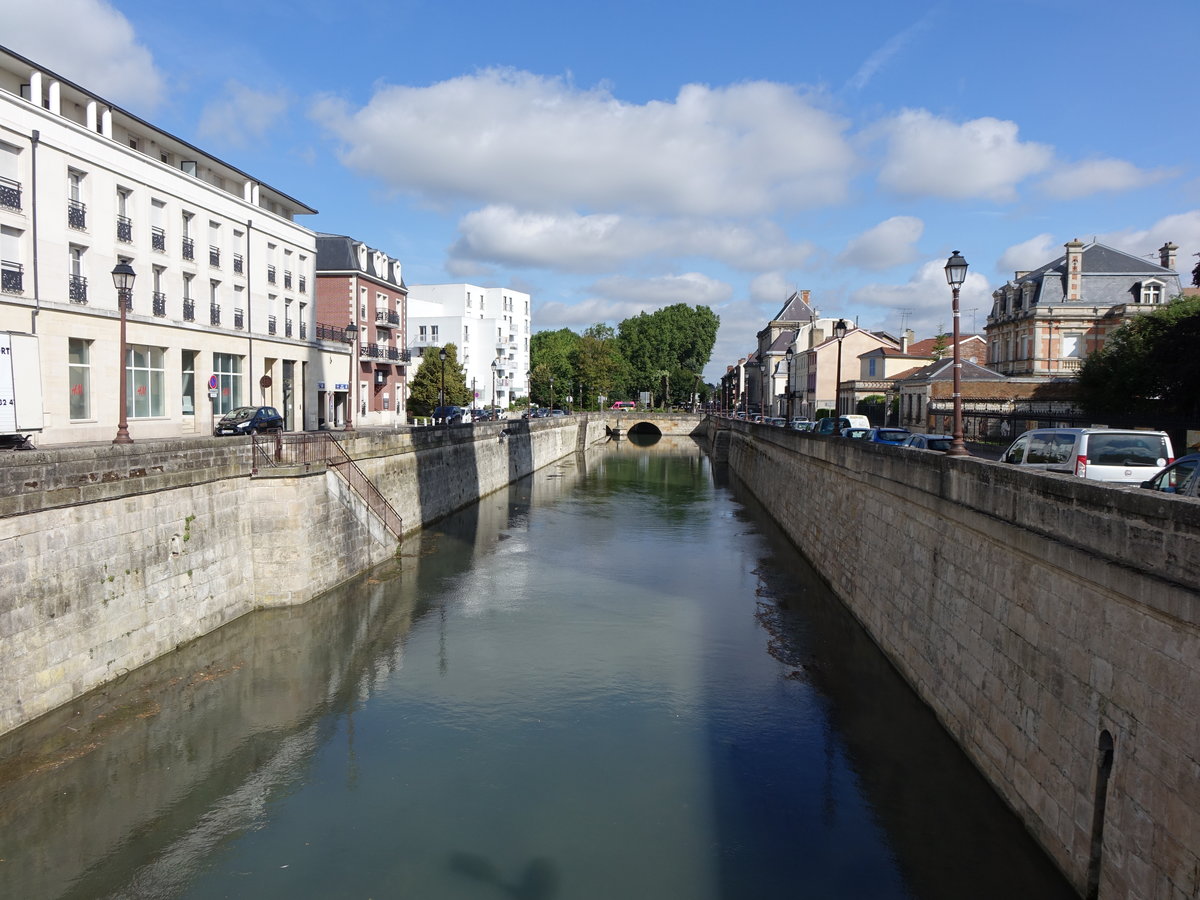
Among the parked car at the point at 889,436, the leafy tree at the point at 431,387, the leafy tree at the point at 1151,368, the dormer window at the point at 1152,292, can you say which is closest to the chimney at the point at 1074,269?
the dormer window at the point at 1152,292

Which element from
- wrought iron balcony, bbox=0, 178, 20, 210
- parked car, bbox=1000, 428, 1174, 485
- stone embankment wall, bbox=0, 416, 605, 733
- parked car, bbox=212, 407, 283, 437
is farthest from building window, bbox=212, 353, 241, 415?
parked car, bbox=1000, 428, 1174, 485

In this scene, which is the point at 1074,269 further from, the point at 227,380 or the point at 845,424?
the point at 227,380

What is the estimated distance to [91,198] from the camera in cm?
2561

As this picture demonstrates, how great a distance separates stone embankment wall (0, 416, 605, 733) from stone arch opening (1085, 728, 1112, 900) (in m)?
12.8

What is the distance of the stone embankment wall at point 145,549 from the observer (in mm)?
11453

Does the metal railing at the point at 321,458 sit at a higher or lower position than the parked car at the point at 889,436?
lower

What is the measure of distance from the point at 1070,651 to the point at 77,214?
28.0 metres

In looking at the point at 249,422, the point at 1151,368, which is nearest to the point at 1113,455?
the point at 1151,368

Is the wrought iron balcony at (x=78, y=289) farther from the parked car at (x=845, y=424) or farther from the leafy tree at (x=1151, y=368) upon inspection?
the leafy tree at (x=1151, y=368)

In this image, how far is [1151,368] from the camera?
3048 centimetres

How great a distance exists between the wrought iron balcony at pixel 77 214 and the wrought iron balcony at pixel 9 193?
192 centimetres

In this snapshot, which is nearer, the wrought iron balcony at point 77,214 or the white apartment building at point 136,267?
the white apartment building at point 136,267

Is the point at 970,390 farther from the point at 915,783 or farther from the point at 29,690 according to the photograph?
the point at 29,690

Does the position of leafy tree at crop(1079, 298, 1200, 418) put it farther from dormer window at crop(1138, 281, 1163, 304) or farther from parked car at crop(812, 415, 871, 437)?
dormer window at crop(1138, 281, 1163, 304)
